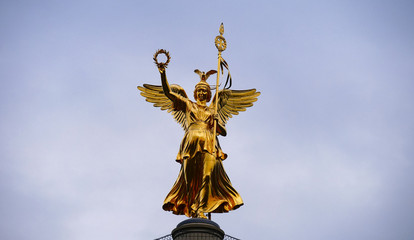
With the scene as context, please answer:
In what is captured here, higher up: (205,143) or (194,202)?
(205,143)

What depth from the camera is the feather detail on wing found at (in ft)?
80.1

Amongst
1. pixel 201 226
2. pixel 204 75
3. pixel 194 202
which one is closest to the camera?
pixel 201 226

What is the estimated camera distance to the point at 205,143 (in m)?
22.5

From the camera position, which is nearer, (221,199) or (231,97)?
(221,199)

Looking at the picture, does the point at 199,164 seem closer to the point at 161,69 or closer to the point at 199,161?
the point at 199,161

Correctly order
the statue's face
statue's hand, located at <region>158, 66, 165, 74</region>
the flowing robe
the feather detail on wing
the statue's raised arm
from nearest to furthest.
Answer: the flowing robe → statue's hand, located at <region>158, 66, 165, 74</region> → the statue's raised arm → the statue's face → the feather detail on wing

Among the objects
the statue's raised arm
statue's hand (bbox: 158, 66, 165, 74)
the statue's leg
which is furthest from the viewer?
the statue's raised arm

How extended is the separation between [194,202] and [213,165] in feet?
4.33

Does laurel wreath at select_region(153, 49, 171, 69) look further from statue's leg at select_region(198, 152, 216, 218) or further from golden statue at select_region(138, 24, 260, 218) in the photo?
statue's leg at select_region(198, 152, 216, 218)

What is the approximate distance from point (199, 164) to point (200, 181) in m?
0.54

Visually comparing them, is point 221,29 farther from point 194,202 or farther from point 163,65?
point 194,202

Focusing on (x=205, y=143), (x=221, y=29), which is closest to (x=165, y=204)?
(x=205, y=143)

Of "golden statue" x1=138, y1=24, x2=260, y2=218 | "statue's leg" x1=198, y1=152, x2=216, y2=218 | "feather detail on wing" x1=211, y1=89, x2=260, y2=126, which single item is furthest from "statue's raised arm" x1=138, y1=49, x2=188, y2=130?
"statue's leg" x1=198, y1=152, x2=216, y2=218

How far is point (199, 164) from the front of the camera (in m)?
22.5
